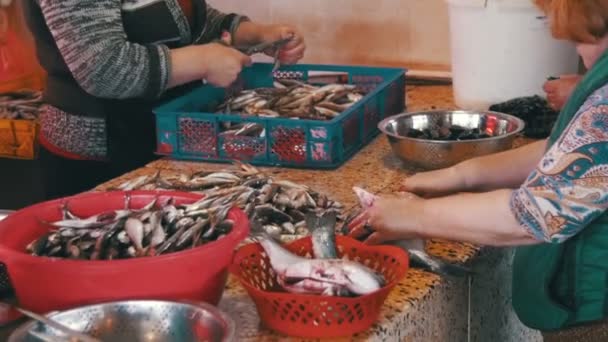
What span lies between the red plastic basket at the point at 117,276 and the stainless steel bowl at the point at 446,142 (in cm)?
106

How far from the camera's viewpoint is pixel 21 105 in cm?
409

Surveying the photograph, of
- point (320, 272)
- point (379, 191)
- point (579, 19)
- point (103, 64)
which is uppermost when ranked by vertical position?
point (579, 19)

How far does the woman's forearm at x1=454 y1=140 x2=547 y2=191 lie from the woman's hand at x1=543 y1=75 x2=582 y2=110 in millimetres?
643

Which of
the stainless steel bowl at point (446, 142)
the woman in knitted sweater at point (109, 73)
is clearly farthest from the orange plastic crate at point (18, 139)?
the stainless steel bowl at point (446, 142)

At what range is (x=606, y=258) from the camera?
2.01m

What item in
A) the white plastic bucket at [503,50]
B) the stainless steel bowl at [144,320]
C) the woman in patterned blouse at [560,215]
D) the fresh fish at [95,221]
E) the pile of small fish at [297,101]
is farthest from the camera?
the white plastic bucket at [503,50]

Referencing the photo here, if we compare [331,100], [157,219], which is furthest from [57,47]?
[157,219]

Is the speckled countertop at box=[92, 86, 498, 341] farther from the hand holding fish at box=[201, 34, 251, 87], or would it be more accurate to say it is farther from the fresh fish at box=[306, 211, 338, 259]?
the hand holding fish at box=[201, 34, 251, 87]

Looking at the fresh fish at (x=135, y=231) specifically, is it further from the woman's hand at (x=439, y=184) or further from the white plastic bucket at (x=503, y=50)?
the white plastic bucket at (x=503, y=50)

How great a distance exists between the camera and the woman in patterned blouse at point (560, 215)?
6.07ft

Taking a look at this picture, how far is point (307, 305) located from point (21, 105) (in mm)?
2619

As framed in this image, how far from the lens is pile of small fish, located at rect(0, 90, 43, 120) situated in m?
4.04

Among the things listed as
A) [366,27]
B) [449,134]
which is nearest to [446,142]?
[449,134]

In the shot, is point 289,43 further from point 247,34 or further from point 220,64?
point 220,64
